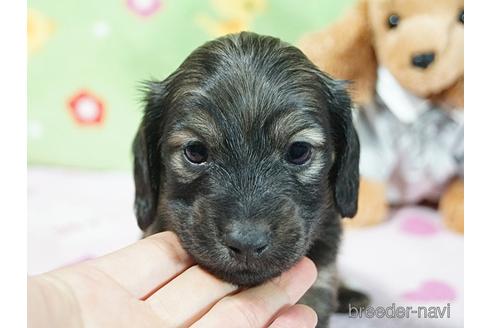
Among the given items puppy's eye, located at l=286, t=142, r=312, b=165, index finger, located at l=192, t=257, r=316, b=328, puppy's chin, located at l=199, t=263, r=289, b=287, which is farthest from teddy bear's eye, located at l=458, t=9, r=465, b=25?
puppy's chin, located at l=199, t=263, r=289, b=287

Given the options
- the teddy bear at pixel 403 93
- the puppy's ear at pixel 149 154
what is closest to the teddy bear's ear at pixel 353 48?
the teddy bear at pixel 403 93

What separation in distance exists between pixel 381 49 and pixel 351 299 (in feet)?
2.85

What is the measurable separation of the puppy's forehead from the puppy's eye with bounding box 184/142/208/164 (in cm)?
3

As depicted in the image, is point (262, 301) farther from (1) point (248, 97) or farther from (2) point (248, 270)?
(1) point (248, 97)

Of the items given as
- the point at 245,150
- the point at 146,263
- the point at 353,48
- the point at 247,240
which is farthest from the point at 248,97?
the point at 353,48

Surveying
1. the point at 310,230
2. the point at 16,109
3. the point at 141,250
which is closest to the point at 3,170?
the point at 16,109

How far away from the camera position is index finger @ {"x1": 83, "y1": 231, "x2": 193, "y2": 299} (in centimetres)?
168

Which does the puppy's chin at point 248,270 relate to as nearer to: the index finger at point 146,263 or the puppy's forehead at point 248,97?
the index finger at point 146,263

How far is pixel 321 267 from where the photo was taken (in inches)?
78.8

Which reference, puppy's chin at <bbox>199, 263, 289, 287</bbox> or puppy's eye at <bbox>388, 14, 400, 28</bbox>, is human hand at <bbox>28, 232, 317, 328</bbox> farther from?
puppy's eye at <bbox>388, 14, 400, 28</bbox>

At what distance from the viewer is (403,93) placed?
231cm

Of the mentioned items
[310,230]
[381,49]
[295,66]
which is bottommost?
[310,230]

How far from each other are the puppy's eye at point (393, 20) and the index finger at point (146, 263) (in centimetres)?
105

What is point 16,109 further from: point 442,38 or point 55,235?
point 442,38
